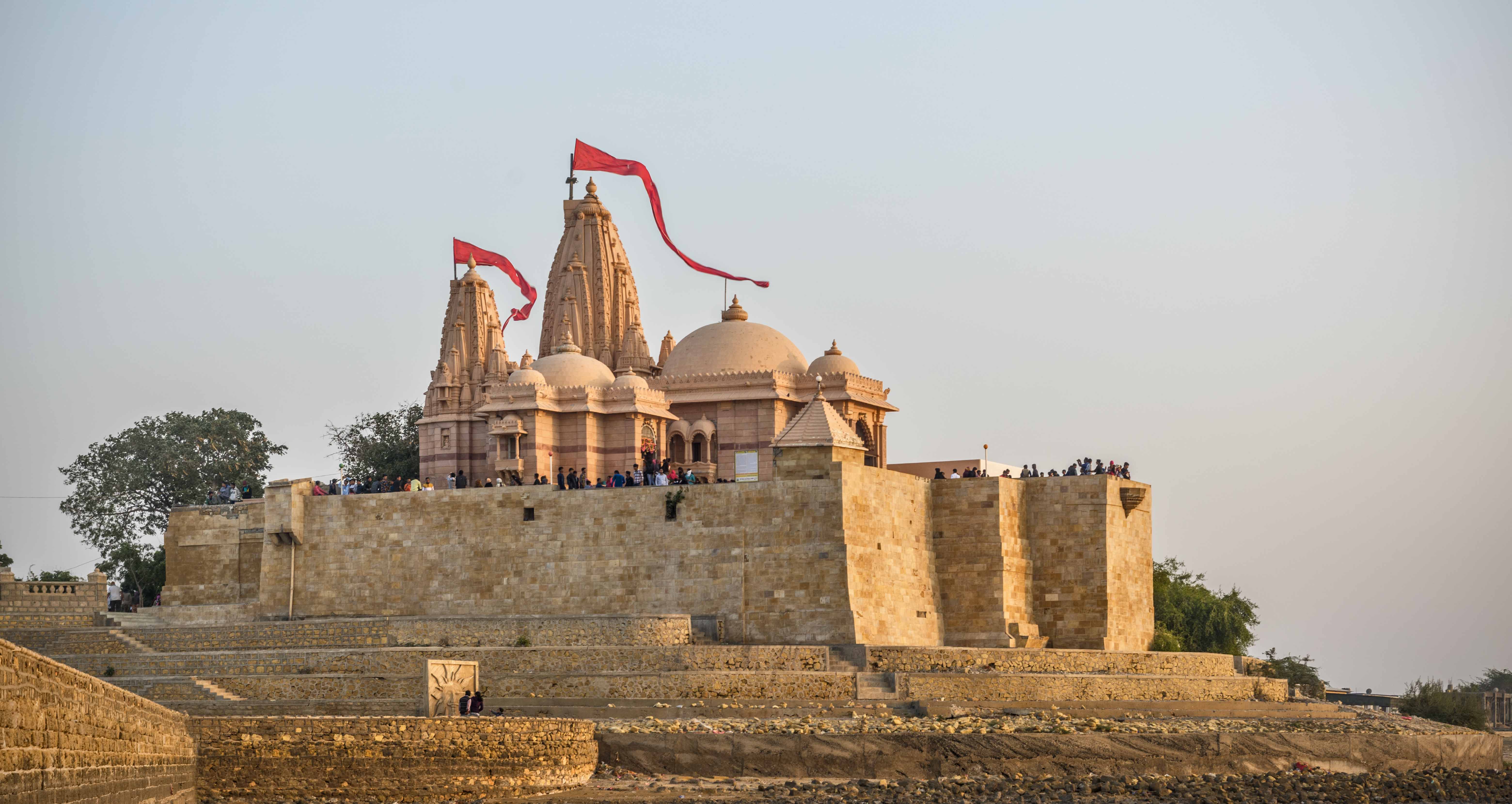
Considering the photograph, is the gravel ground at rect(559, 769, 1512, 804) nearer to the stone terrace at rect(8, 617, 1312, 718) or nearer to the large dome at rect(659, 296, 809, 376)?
the stone terrace at rect(8, 617, 1312, 718)

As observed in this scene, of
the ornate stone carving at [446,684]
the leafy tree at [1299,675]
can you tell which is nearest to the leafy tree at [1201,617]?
the leafy tree at [1299,675]

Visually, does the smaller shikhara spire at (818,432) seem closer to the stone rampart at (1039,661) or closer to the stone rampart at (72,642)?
the stone rampart at (1039,661)

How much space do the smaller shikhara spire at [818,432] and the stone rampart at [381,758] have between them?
394 inches

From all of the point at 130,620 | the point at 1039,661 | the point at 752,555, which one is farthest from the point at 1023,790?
the point at 130,620

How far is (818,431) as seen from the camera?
110ft

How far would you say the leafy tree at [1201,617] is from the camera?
45125 mm

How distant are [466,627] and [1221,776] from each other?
13.7 meters

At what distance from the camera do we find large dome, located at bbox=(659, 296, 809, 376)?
4203cm

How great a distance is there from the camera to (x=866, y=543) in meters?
33.2

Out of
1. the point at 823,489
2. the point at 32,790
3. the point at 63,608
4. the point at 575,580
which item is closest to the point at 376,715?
the point at 575,580

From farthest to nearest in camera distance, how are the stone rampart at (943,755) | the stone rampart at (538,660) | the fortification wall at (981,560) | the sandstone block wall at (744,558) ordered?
the fortification wall at (981,560) < the sandstone block wall at (744,558) < the stone rampart at (538,660) < the stone rampart at (943,755)

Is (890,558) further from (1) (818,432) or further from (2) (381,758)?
(2) (381,758)

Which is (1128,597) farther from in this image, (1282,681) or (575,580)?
(575,580)

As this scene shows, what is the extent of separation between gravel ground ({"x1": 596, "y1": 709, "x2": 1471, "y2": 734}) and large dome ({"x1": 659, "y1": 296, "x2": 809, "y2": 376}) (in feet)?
47.8
